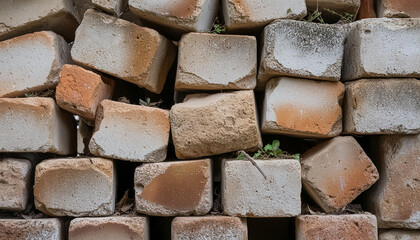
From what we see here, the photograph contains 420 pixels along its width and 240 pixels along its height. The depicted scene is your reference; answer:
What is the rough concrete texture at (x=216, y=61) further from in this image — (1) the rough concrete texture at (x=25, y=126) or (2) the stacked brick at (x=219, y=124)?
(1) the rough concrete texture at (x=25, y=126)

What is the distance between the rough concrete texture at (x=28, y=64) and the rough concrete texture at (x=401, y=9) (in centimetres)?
189

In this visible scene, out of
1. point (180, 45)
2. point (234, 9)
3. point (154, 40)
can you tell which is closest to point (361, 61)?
point (234, 9)

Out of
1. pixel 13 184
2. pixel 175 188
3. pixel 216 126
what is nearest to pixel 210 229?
pixel 175 188

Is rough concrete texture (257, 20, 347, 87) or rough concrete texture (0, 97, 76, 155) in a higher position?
rough concrete texture (257, 20, 347, 87)

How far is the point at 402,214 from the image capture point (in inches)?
93.2

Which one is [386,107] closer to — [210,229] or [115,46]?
[210,229]

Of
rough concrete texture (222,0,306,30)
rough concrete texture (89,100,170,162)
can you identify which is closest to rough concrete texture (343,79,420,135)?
rough concrete texture (222,0,306,30)

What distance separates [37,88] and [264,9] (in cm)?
134

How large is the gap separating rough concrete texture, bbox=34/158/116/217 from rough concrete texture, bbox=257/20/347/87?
107cm

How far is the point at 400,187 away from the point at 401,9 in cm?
99

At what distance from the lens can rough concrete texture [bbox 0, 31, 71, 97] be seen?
2.44 meters

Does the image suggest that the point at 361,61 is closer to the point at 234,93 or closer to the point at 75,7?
the point at 234,93

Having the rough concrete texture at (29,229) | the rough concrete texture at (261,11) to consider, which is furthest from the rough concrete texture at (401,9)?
the rough concrete texture at (29,229)

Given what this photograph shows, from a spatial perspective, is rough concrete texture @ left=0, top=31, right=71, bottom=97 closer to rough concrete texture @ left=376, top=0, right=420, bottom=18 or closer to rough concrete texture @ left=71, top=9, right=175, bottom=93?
rough concrete texture @ left=71, top=9, right=175, bottom=93
